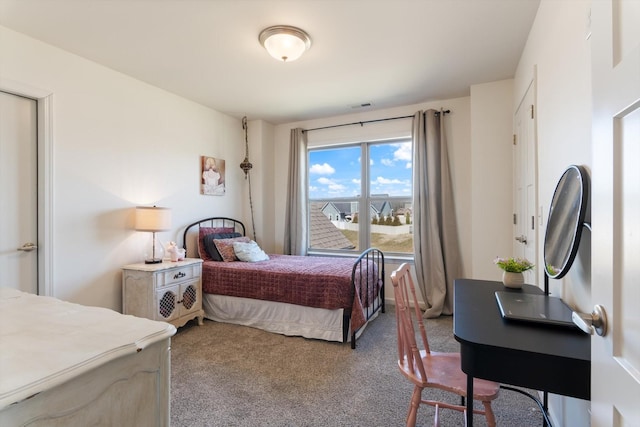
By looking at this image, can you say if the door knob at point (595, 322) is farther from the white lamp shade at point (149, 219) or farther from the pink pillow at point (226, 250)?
the pink pillow at point (226, 250)

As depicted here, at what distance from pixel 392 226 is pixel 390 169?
0.78 metres

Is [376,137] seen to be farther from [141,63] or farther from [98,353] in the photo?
[98,353]

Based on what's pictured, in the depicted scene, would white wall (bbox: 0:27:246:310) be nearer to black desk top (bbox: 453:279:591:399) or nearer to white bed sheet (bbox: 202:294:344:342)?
white bed sheet (bbox: 202:294:344:342)

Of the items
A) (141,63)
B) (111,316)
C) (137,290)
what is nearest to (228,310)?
(137,290)

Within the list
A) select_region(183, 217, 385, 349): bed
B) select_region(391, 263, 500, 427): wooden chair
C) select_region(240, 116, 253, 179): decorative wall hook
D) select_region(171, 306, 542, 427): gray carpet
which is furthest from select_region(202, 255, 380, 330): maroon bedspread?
select_region(240, 116, 253, 179): decorative wall hook

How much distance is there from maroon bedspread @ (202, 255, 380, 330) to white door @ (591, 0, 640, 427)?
2067mm

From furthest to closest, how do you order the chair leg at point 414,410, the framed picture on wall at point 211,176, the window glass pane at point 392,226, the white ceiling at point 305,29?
the window glass pane at point 392,226 < the framed picture on wall at point 211,176 < the white ceiling at point 305,29 < the chair leg at point 414,410

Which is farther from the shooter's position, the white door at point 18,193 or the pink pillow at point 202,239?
the pink pillow at point 202,239

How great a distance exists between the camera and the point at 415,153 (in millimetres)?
3818

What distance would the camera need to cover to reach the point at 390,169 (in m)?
4.23

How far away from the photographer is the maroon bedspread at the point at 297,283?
2783 mm

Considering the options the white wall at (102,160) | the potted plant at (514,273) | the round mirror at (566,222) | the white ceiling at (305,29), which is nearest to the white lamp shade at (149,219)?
the white wall at (102,160)

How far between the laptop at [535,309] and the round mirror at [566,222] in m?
0.13

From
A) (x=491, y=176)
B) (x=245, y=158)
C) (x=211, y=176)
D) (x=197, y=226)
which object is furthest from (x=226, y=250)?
(x=491, y=176)
